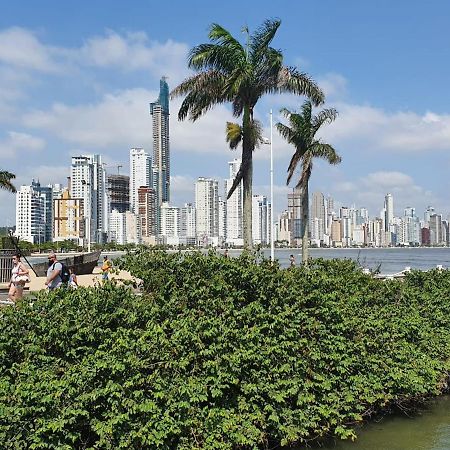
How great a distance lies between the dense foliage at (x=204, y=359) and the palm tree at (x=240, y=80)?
10255 mm

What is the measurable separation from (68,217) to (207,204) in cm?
5813

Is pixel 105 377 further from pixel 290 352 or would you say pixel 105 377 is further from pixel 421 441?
pixel 421 441

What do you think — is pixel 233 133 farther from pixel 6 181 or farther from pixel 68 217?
pixel 68 217

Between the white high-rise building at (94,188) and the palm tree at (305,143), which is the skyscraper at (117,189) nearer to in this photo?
the white high-rise building at (94,188)

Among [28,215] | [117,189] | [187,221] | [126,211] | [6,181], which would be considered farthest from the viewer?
[187,221]

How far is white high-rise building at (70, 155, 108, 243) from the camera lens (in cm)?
11656

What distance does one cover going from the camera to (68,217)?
11775cm

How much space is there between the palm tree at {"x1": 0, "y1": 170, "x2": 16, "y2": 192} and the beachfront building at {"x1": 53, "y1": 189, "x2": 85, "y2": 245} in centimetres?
7698

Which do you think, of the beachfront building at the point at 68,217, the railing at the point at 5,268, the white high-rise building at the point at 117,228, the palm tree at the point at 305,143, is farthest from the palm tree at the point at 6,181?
the white high-rise building at the point at 117,228

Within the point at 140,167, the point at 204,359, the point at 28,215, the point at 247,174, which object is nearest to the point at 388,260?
the point at 247,174

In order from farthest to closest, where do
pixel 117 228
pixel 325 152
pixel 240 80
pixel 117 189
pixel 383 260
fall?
pixel 117 228
pixel 117 189
pixel 383 260
pixel 325 152
pixel 240 80

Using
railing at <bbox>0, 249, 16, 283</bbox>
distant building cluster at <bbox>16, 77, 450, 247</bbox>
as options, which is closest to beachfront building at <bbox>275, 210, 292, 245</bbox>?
distant building cluster at <bbox>16, 77, 450, 247</bbox>

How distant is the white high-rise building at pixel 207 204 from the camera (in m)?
165

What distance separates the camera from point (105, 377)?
694 centimetres
